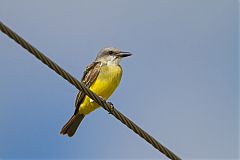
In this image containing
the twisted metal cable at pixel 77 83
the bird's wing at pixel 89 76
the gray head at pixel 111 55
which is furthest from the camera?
the gray head at pixel 111 55

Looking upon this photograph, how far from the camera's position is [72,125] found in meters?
10.6

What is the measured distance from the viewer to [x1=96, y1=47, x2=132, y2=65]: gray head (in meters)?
10.4

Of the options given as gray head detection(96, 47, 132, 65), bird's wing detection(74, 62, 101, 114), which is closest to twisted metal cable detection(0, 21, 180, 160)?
bird's wing detection(74, 62, 101, 114)

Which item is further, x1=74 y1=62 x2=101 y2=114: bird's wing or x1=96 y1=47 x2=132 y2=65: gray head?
x1=96 y1=47 x2=132 y2=65: gray head

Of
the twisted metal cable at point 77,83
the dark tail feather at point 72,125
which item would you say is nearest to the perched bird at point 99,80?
the dark tail feather at point 72,125

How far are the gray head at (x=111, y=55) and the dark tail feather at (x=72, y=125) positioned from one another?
94cm

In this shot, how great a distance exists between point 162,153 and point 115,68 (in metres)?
4.16

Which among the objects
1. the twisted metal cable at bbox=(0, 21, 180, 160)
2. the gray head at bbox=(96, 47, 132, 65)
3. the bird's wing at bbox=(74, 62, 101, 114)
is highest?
the gray head at bbox=(96, 47, 132, 65)

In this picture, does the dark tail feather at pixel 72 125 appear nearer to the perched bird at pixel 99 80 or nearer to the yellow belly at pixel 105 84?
the perched bird at pixel 99 80

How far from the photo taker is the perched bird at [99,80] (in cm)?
988

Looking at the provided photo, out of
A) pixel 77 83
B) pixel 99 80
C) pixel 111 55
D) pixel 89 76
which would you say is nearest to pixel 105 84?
pixel 99 80

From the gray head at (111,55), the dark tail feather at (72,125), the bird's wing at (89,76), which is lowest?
the dark tail feather at (72,125)

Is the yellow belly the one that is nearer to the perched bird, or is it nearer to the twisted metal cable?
the perched bird

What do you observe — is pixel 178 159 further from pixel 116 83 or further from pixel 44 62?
pixel 116 83
